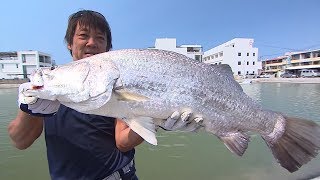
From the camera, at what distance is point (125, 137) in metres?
2.23

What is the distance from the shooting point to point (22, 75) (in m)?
76.5

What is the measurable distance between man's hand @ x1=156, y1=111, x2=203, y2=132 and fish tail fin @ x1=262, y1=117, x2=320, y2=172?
2.15 feet

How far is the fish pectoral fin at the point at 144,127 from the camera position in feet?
6.54

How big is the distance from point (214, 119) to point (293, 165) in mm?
731

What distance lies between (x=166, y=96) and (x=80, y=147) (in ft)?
2.60

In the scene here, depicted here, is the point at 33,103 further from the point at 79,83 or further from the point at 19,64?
the point at 19,64

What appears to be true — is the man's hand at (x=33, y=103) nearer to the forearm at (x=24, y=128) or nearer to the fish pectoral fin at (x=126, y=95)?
the forearm at (x=24, y=128)

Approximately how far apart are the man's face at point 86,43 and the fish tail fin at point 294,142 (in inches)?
63.9

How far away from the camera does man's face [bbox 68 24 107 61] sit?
8.30ft

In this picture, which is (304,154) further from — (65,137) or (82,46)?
(82,46)

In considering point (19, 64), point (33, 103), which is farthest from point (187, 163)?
point (19, 64)

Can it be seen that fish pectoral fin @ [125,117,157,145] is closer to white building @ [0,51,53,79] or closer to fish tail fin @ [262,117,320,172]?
fish tail fin @ [262,117,320,172]

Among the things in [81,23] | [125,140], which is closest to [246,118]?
[125,140]

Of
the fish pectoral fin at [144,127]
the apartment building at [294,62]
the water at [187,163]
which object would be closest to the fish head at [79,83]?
the fish pectoral fin at [144,127]
